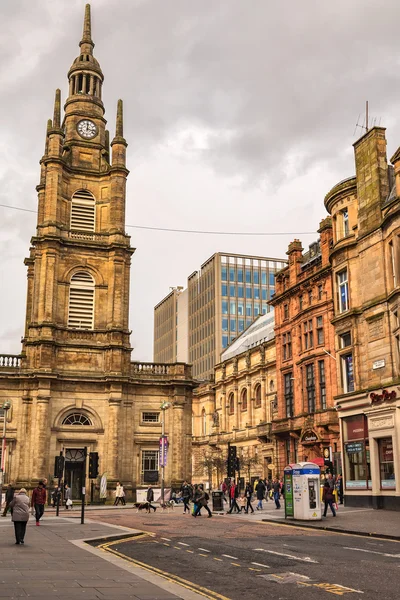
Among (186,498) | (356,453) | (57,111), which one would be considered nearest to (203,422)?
(57,111)

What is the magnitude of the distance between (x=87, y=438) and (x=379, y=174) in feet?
92.2

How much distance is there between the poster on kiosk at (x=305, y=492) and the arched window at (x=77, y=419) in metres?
24.0

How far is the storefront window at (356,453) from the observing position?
35.8m

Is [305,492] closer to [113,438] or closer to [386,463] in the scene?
[386,463]

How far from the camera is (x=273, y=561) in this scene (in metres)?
15.6

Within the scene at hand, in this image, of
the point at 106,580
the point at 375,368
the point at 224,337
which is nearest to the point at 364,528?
the point at 375,368

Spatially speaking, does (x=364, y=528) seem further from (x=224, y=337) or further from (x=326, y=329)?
(x=224, y=337)

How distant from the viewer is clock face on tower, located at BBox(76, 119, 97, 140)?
57.1 metres

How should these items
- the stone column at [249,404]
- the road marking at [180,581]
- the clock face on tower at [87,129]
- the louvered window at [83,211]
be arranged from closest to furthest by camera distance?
the road marking at [180,581], the louvered window at [83,211], the clock face on tower at [87,129], the stone column at [249,404]

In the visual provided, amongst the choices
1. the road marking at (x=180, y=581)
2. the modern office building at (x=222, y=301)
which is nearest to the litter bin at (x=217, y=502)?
the road marking at (x=180, y=581)

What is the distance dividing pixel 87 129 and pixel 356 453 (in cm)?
3595

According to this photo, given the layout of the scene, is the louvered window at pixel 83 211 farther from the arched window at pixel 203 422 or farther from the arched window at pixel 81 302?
the arched window at pixel 203 422

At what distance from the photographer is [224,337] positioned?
4914 inches

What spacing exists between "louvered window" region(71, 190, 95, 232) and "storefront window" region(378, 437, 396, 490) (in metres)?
30.4
